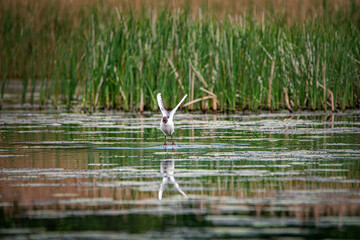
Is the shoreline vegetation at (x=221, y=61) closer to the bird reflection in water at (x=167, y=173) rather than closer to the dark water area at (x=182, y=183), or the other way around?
the dark water area at (x=182, y=183)

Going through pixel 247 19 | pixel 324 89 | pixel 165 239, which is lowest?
pixel 165 239

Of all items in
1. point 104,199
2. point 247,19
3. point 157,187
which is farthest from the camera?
point 247,19

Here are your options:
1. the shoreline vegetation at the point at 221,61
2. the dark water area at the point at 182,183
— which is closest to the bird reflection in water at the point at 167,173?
the dark water area at the point at 182,183

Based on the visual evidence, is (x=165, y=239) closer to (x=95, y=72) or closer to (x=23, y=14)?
(x=95, y=72)

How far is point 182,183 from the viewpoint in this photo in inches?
303

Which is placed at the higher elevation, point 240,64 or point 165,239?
point 240,64

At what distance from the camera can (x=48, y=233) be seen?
559cm

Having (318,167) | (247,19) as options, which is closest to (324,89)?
(247,19)

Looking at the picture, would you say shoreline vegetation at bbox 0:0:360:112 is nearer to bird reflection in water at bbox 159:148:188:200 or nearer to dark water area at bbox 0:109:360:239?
dark water area at bbox 0:109:360:239

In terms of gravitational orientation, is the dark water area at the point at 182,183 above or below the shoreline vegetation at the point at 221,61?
below

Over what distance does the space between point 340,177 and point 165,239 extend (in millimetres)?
3139

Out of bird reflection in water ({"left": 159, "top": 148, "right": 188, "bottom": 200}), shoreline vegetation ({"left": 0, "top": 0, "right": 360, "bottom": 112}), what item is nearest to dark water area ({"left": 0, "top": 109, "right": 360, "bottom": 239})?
bird reflection in water ({"left": 159, "top": 148, "right": 188, "bottom": 200})

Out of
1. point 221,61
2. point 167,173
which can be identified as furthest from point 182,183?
point 221,61

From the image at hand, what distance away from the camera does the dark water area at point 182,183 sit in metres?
5.74
